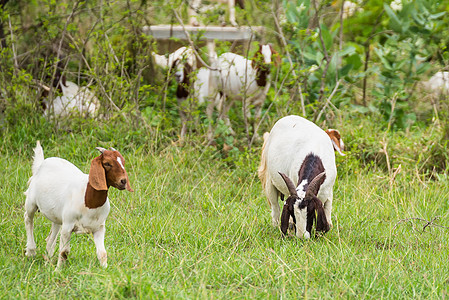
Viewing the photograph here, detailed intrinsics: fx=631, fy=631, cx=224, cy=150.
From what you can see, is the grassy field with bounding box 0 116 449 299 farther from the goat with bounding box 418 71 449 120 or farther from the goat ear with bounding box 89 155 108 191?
the goat with bounding box 418 71 449 120

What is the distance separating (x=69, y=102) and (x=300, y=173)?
12.6 ft

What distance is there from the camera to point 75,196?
4098 millimetres

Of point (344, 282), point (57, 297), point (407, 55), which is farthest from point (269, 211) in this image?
point (407, 55)

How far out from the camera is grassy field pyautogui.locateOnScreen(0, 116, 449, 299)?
3898mm

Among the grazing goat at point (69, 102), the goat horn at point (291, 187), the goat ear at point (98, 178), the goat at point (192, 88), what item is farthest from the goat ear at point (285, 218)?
the grazing goat at point (69, 102)

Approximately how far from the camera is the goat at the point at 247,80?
7.66 meters

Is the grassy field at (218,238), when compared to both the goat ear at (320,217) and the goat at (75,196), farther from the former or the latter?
the goat at (75,196)

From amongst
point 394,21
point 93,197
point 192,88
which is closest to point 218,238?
point 93,197

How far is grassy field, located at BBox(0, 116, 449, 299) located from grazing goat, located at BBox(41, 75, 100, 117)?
43 cm

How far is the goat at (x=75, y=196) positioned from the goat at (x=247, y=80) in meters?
3.56

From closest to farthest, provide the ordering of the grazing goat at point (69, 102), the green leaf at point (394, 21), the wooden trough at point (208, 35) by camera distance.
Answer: the grazing goat at point (69, 102)
the green leaf at point (394, 21)
the wooden trough at point (208, 35)

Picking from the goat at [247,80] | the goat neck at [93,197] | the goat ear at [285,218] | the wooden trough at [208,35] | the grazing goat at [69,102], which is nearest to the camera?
the goat neck at [93,197]

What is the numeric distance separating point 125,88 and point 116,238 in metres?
3.05

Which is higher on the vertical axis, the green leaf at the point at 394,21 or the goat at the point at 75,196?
the green leaf at the point at 394,21
